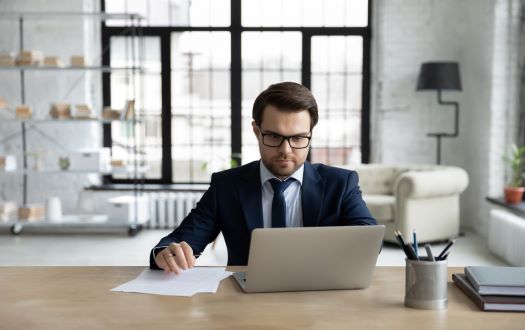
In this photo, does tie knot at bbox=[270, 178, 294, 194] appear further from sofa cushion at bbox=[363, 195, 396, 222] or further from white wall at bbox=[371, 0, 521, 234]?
white wall at bbox=[371, 0, 521, 234]

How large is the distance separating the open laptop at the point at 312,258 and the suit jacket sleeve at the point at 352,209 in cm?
48

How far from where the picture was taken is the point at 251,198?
2078mm

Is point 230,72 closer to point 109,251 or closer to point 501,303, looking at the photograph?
point 109,251

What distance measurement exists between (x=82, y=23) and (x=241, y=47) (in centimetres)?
173

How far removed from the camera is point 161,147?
7.08 m

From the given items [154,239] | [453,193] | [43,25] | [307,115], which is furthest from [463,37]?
[307,115]

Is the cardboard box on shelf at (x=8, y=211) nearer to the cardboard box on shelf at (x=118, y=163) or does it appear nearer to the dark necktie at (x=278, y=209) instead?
the cardboard box on shelf at (x=118, y=163)

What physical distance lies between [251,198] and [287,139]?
0.26 m

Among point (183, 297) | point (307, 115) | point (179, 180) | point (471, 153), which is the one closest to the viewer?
point (183, 297)

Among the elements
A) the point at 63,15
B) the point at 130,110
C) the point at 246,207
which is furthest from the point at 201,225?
the point at 63,15

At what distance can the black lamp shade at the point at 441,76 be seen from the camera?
615 cm

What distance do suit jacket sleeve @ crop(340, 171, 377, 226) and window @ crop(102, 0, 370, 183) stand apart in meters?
4.80

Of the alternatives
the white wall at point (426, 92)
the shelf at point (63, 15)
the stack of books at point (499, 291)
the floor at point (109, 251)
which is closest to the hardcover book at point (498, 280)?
the stack of books at point (499, 291)

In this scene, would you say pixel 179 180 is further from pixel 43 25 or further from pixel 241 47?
pixel 43 25
